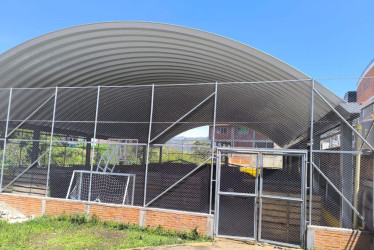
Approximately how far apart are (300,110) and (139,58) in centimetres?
634

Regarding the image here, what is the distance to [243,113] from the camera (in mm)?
15805

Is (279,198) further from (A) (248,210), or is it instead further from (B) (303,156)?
(A) (248,210)

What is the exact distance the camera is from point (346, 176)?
726 centimetres

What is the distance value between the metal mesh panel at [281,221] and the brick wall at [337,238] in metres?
0.57

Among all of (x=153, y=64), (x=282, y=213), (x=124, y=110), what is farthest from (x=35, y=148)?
(x=282, y=213)

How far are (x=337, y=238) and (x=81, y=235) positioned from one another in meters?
6.10

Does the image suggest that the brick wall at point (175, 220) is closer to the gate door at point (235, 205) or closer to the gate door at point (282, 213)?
the gate door at point (235, 205)

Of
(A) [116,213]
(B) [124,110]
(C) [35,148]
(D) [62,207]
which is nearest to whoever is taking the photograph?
(A) [116,213]

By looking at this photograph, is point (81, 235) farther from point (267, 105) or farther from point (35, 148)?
point (267, 105)

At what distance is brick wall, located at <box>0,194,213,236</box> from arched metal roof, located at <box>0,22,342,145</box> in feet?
14.4

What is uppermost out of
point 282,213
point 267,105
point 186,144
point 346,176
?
point 267,105

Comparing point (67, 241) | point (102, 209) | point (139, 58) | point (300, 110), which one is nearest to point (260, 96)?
point (300, 110)

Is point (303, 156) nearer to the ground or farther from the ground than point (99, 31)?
nearer to the ground

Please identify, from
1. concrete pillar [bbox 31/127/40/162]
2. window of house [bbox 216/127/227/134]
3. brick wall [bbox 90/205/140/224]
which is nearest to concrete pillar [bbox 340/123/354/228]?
brick wall [bbox 90/205/140/224]
